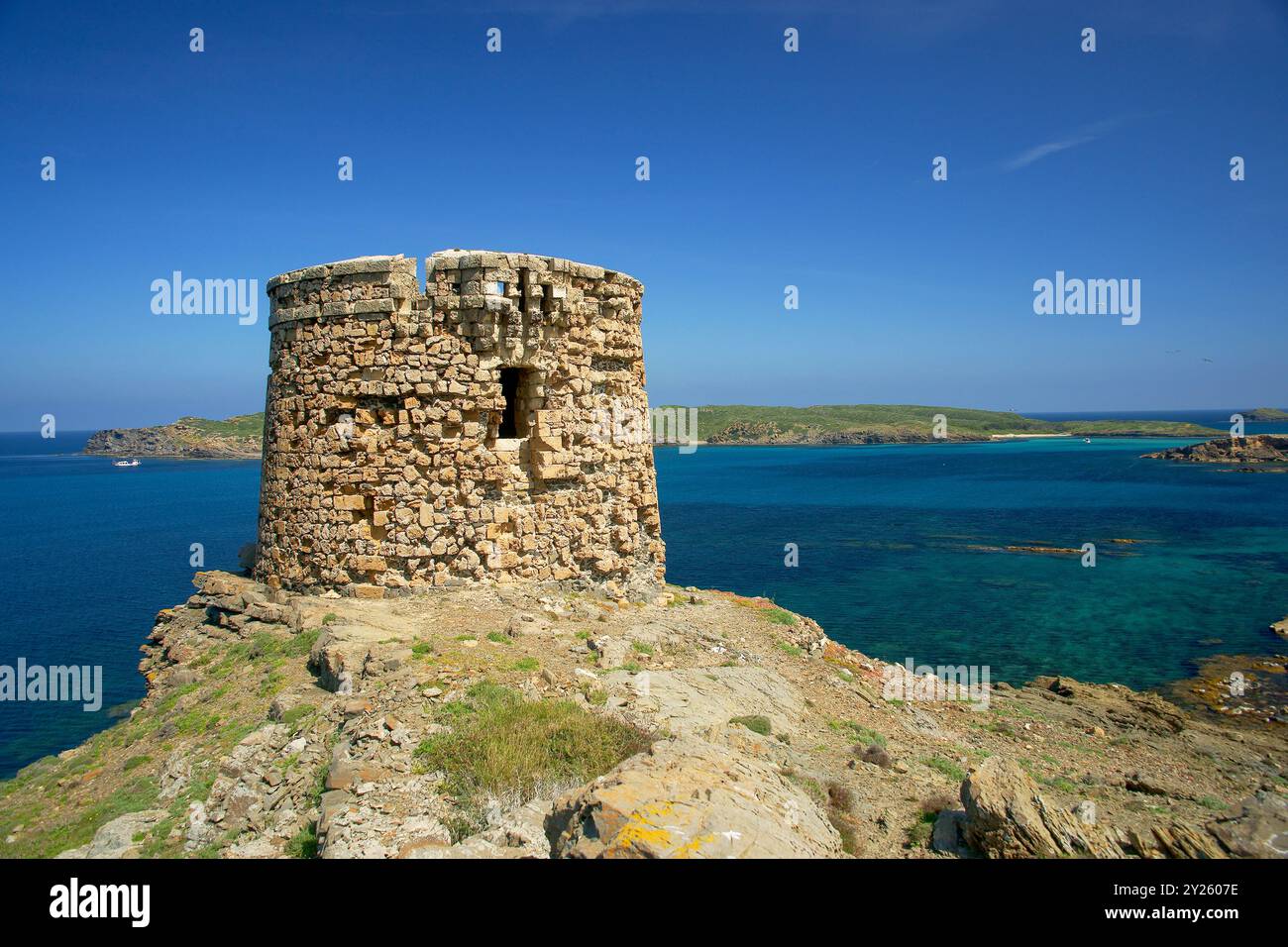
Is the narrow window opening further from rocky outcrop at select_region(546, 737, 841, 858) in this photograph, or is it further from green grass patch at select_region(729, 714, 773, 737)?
rocky outcrop at select_region(546, 737, 841, 858)

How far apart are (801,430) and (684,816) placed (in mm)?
156914

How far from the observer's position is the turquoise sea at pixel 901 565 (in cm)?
2417

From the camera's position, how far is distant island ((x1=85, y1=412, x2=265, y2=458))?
120488mm

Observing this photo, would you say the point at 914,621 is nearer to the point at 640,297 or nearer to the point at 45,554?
the point at 640,297

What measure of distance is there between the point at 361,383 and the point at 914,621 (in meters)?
23.2

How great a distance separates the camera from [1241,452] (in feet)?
301

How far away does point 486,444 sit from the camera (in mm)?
11352

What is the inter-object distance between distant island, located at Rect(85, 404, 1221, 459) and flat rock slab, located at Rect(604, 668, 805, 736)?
417 feet

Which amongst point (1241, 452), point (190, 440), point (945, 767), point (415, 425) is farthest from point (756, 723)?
point (190, 440)

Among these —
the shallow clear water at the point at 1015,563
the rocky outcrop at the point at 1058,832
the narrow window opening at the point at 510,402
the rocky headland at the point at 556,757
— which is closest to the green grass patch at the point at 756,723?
the rocky headland at the point at 556,757

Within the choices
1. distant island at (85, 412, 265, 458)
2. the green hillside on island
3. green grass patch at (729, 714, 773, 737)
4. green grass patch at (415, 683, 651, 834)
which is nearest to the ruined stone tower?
green grass patch at (415, 683, 651, 834)

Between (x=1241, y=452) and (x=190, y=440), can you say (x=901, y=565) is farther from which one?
(x=190, y=440)
